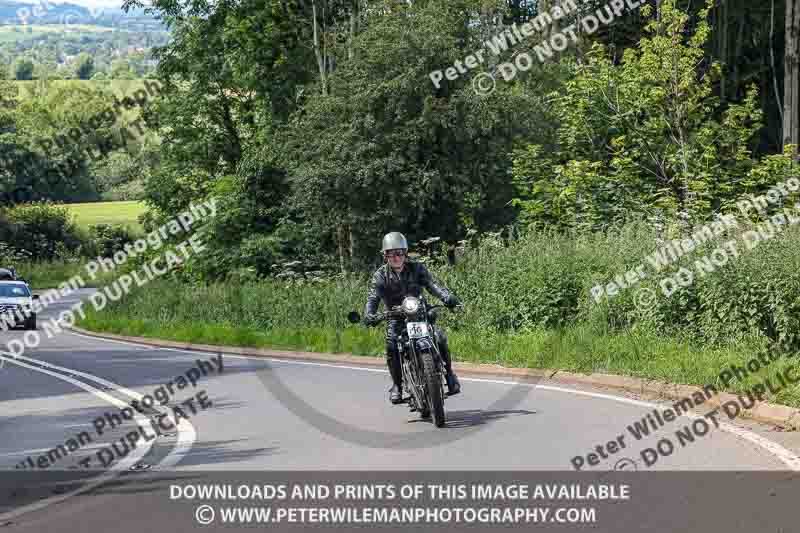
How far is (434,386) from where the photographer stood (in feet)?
38.1

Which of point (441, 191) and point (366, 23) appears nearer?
point (441, 191)

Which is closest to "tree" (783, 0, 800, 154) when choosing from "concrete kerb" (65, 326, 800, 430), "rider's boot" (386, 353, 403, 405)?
"concrete kerb" (65, 326, 800, 430)

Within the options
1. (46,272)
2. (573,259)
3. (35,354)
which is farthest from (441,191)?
(46,272)

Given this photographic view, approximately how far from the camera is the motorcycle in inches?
457

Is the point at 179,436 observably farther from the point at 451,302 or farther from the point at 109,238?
the point at 109,238

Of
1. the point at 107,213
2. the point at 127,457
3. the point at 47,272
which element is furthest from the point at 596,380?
the point at 107,213

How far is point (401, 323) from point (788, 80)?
26.1 metres

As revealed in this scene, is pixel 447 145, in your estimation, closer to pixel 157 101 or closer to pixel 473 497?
pixel 157 101

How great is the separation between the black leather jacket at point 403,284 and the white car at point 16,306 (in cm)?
3097

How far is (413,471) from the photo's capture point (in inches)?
356

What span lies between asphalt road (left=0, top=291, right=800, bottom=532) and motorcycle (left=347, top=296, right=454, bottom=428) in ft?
0.65

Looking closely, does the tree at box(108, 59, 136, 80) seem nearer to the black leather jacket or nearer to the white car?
the white car

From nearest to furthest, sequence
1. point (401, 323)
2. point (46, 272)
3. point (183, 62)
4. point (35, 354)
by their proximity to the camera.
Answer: point (401, 323)
point (35, 354)
point (183, 62)
point (46, 272)

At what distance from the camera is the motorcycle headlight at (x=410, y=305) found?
38.9ft
